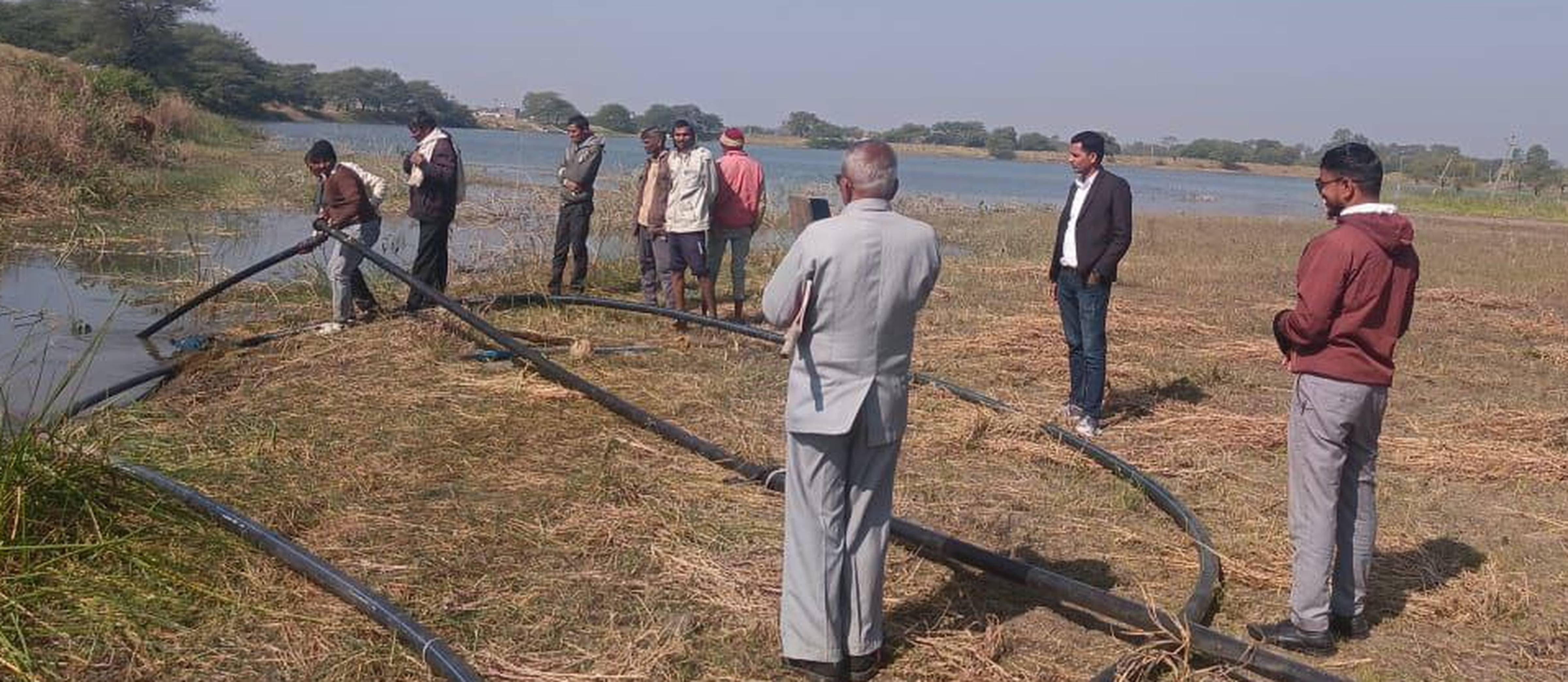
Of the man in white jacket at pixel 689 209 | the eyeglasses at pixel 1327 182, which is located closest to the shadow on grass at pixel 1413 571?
the eyeglasses at pixel 1327 182

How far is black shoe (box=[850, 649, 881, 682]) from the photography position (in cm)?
382

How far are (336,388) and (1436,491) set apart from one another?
20.2 feet

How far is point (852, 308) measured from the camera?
3.58 m

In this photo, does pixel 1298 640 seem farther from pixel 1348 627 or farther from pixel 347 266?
pixel 347 266

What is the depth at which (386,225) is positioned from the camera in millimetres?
17938

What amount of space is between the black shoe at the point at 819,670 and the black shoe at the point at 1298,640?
1551 mm

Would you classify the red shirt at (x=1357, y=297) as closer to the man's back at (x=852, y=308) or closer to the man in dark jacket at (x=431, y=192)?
the man's back at (x=852, y=308)

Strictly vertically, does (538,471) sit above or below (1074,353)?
below

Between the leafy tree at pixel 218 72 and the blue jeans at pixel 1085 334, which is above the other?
the leafy tree at pixel 218 72

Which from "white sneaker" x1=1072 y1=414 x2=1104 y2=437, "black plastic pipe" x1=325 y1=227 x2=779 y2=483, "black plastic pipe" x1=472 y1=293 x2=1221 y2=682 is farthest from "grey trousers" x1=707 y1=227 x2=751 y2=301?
"white sneaker" x1=1072 y1=414 x2=1104 y2=437

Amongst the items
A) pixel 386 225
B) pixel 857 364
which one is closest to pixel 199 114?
pixel 386 225

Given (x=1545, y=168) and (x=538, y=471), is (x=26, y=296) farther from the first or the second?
(x=1545, y=168)

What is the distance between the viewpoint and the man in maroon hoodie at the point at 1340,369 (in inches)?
154

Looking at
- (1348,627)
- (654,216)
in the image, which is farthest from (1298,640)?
(654,216)
